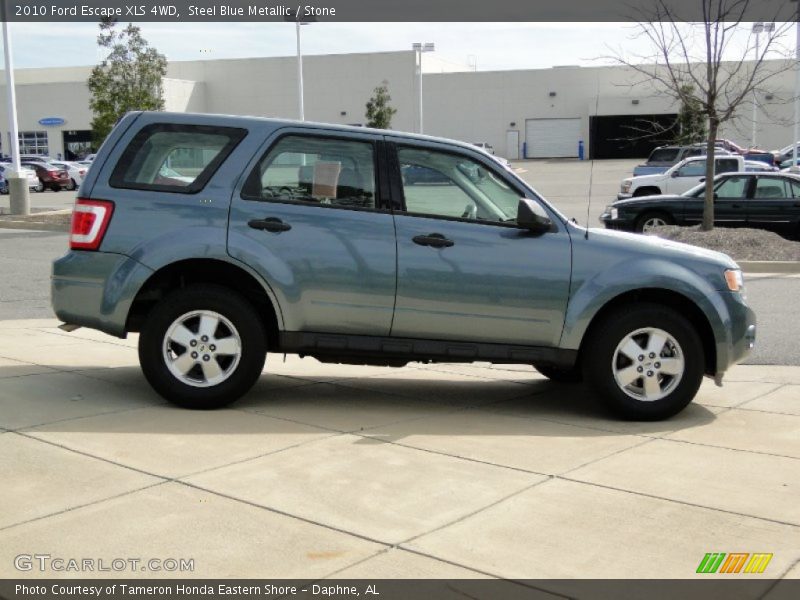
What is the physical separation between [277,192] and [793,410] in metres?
3.86

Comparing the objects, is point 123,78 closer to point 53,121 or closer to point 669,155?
point 669,155

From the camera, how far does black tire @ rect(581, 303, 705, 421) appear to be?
21.8 feet

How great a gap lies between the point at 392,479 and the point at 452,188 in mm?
2365

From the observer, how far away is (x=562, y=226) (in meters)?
6.75

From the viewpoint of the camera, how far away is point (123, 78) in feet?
90.4

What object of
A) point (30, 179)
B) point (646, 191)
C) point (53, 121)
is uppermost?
point (53, 121)

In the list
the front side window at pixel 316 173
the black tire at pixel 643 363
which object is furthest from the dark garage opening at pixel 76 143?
the black tire at pixel 643 363

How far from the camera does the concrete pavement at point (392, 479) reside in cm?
427

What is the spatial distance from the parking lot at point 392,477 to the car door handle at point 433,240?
1137 mm

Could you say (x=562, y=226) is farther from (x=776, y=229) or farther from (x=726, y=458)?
(x=776, y=229)

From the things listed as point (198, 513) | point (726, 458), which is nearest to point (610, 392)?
point (726, 458)

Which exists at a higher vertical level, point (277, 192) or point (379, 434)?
point (277, 192)

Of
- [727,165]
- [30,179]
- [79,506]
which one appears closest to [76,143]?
[30,179]

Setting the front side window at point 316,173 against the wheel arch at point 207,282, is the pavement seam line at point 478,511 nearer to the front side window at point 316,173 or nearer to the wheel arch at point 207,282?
the wheel arch at point 207,282
